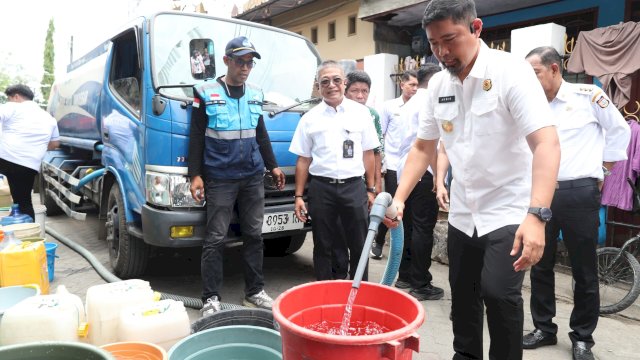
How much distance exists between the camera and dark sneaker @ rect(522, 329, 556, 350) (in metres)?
3.15

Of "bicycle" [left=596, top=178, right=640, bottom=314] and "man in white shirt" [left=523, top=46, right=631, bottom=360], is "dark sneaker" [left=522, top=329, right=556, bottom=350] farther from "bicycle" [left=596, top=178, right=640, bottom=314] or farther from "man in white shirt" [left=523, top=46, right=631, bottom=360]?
"bicycle" [left=596, top=178, right=640, bottom=314]

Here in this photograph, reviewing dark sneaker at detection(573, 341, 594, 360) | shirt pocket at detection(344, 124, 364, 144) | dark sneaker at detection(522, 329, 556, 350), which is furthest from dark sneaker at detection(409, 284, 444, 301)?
shirt pocket at detection(344, 124, 364, 144)

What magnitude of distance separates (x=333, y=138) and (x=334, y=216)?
604 millimetres

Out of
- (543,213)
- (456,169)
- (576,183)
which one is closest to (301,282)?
(576,183)

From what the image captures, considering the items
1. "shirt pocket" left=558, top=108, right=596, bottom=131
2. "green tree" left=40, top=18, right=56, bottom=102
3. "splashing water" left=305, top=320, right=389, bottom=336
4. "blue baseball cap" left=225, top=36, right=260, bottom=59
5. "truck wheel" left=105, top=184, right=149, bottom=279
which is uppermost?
"green tree" left=40, top=18, right=56, bottom=102

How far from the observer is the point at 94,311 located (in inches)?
85.6

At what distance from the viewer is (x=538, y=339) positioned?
3.18 metres

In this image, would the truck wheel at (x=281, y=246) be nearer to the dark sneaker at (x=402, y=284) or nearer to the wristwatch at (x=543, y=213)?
the dark sneaker at (x=402, y=284)

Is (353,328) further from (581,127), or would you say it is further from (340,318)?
(581,127)

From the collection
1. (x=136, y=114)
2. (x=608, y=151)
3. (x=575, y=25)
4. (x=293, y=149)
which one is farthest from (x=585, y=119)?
(x=575, y=25)

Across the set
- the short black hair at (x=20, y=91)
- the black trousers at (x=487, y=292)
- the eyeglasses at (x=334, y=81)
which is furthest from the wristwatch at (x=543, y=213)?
the short black hair at (x=20, y=91)

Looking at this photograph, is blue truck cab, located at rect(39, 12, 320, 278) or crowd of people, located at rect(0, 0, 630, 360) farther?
blue truck cab, located at rect(39, 12, 320, 278)

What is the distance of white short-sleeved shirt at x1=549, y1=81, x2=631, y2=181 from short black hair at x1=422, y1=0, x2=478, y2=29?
1527 mm

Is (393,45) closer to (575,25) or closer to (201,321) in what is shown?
(575,25)
